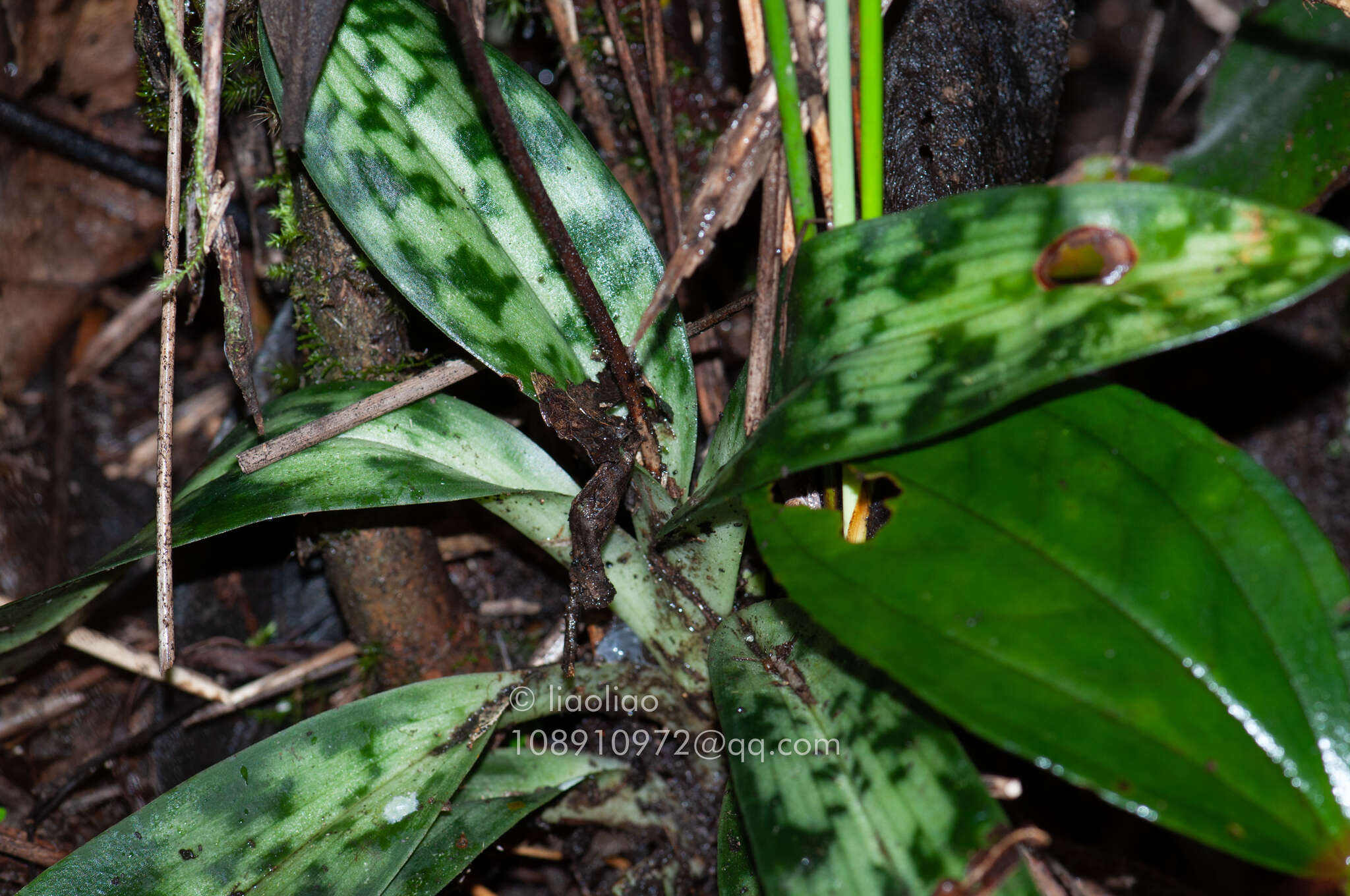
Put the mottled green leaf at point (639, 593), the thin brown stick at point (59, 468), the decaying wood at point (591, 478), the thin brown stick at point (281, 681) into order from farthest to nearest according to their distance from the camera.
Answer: the thin brown stick at point (59, 468)
the thin brown stick at point (281, 681)
the mottled green leaf at point (639, 593)
the decaying wood at point (591, 478)

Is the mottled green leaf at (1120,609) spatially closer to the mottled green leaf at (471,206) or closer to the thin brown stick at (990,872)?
the thin brown stick at (990,872)

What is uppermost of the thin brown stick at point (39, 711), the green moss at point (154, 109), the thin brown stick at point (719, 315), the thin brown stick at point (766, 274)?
the green moss at point (154, 109)

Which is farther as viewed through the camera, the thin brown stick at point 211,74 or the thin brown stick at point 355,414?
the thin brown stick at point 355,414

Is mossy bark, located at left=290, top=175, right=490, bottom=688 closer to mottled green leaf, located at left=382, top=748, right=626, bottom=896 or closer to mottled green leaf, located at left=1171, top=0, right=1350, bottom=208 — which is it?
mottled green leaf, located at left=382, top=748, right=626, bottom=896

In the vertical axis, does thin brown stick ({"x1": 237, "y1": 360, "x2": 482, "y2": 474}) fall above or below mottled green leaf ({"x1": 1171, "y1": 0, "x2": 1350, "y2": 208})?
below

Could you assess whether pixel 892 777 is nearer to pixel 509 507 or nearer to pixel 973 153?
pixel 509 507

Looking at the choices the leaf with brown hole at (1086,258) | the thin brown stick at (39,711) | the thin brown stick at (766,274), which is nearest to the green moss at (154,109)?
the thin brown stick at (766,274)

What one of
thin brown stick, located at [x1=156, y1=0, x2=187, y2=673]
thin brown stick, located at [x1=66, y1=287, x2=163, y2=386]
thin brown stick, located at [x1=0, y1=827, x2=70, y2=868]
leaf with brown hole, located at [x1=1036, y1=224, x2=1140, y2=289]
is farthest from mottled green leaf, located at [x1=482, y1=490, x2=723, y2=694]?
thin brown stick, located at [x1=66, y1=287, x2=163, y2=386]
